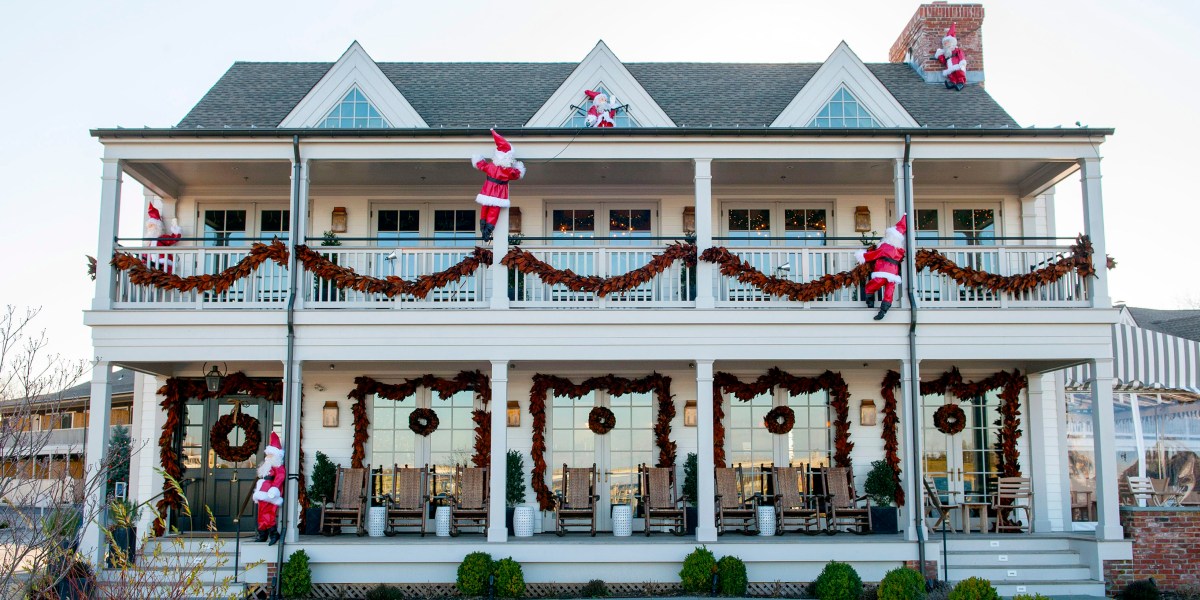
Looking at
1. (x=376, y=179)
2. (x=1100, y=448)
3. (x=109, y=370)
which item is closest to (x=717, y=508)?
(x=1100, y=448)

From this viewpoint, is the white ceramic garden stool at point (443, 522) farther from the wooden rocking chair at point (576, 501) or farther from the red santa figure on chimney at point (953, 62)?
the red santa figure on chimney at point (953, 62)

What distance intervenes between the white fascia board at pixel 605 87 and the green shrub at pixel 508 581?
625 centimetres

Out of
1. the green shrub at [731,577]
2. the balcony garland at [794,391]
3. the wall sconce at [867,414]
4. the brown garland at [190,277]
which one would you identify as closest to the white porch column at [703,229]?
the balcony garland at [794,391]

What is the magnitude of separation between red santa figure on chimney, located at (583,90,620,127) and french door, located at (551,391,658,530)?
13.4ft

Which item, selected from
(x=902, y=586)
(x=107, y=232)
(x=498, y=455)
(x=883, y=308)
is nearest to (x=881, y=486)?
(x=883, y=308)

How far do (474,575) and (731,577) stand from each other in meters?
3.13

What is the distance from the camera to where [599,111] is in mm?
14680

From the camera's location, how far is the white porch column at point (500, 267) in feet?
44.3

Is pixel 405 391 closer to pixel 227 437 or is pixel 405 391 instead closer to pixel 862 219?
pixel 227 437

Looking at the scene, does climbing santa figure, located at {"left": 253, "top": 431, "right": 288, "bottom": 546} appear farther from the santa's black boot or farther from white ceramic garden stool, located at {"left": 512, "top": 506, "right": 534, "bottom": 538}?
the santa's black boot

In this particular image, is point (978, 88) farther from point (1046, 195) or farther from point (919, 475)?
point (919, 475)

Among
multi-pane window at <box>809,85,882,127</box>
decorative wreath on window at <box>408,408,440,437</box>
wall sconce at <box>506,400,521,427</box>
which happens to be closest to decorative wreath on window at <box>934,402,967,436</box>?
multi-pane window at <box>809,85,882,127</box>

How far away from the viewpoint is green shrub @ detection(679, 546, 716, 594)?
1244 cm

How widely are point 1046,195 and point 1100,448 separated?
4822 mm
